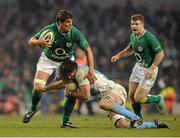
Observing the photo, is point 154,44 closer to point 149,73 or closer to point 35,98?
point 149,73

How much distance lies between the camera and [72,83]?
44.6ft

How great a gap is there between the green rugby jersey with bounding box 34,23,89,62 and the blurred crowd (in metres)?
9.94

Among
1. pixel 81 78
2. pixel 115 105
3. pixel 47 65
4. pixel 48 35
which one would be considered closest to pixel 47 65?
pixel 47 65

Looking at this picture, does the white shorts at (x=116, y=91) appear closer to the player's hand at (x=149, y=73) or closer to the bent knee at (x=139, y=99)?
the player's hand at (x=149, y=73)

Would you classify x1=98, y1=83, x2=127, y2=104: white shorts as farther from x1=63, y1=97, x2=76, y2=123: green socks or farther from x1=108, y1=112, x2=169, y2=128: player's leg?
x1=63, y1=97, x2=76, y2=123: green socks

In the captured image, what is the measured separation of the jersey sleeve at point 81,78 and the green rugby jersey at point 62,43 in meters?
0.54

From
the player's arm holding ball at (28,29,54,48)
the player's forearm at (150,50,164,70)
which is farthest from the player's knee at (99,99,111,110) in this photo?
the player's forearm at (150,50,164,70)

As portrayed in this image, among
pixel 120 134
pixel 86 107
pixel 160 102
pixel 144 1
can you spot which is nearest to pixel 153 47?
pixel 160 102

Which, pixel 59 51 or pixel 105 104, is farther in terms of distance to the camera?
pixel 59 51

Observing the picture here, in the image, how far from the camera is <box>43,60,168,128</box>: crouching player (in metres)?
13.3

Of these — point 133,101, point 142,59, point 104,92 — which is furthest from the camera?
point 133,101

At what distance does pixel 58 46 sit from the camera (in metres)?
14.6

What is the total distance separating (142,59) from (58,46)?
1.90 metres

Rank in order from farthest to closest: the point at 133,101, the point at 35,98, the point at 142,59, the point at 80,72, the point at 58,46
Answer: the point at 133,101, the point at 142,59, the point at 35,98, the point at 58,46, the point at 80,72
